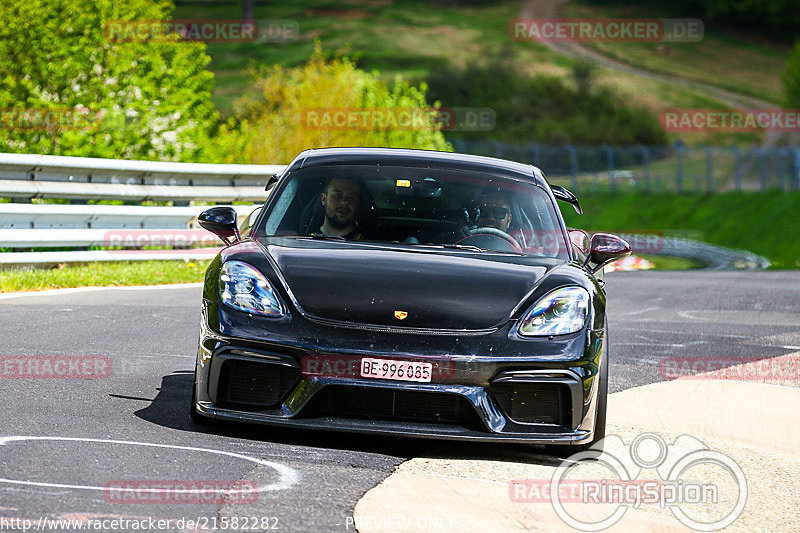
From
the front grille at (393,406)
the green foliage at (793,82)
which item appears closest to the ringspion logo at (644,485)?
the front grille at (393,406)

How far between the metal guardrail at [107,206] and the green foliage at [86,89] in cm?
315

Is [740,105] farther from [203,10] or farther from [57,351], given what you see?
[57,351]

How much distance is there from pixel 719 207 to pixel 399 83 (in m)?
18.6

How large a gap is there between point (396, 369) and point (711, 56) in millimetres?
126782

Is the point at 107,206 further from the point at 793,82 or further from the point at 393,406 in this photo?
the point at 793,82

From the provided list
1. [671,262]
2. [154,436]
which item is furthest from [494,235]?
[671,262]

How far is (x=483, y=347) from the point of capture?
5.42 metres

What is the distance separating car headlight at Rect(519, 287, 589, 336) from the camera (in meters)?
5.56

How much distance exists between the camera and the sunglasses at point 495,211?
6.69 metres

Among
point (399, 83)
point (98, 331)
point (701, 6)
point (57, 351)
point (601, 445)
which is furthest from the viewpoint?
point (701, 6)

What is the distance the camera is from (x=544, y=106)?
106812 millimetres

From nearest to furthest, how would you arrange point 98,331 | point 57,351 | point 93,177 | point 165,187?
1. point 57,351
2. point 98,331
3. point 93,177
4. point 165,187

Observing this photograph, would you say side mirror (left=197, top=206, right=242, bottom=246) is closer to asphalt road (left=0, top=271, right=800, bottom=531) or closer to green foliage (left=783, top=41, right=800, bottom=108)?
asphalt road (left=0, top=271, right=800, bottom=531)

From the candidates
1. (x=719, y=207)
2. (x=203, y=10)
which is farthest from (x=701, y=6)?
(x=719, y=207)
